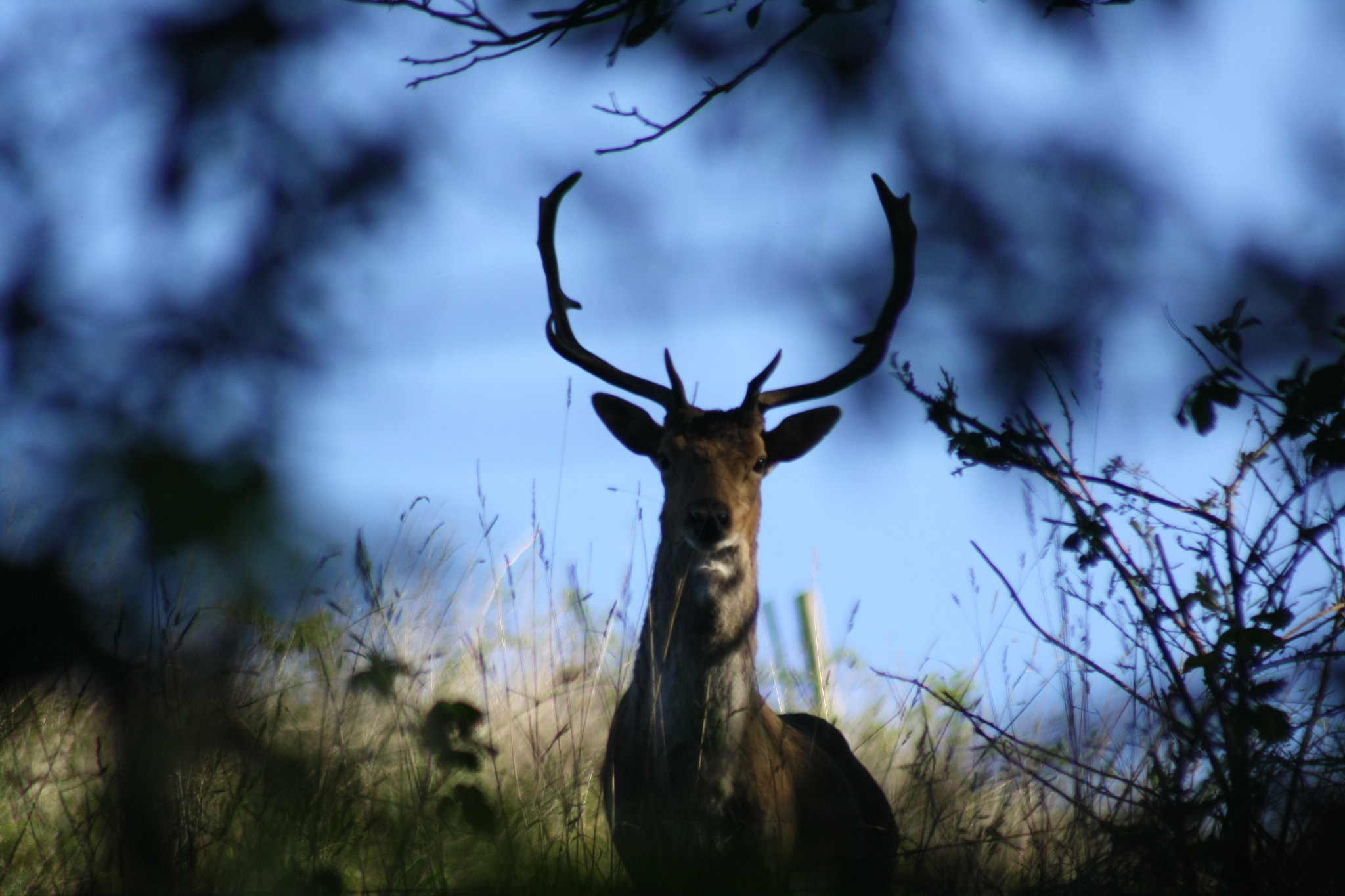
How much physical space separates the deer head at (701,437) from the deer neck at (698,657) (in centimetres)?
9

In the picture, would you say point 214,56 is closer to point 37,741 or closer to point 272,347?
point 272,347

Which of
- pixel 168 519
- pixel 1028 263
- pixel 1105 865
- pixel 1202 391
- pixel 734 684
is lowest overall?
pixel 1105 865

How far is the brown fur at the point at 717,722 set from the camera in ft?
13.6

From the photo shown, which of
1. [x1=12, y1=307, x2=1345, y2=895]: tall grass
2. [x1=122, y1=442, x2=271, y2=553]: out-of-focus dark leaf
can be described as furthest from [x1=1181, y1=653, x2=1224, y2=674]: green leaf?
[x1=122, y1=442, x2=271, y2=553]: out-of-focus dark leaf

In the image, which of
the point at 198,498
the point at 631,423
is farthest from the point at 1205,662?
the point at 631,423

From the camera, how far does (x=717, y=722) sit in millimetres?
4367

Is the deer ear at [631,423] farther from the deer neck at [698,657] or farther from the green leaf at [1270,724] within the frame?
the green leaf at [1270,724]

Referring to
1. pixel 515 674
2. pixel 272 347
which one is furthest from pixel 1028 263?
pixel 515 674

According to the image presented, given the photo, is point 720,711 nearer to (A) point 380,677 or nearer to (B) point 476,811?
(B) point 476,811

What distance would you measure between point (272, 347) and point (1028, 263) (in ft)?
5.97

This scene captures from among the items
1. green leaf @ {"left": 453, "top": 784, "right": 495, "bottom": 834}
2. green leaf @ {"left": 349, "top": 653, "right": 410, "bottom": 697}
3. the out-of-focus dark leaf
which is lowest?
green leaf @ {"left": 453, "top": 784, "right": 495, "bottom": 834}

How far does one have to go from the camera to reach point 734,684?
4.49 meters

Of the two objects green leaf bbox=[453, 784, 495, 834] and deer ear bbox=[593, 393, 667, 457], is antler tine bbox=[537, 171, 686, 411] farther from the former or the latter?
green leaf bbox=[453, 784, 495, 834]

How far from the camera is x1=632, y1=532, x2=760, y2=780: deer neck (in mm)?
4312
